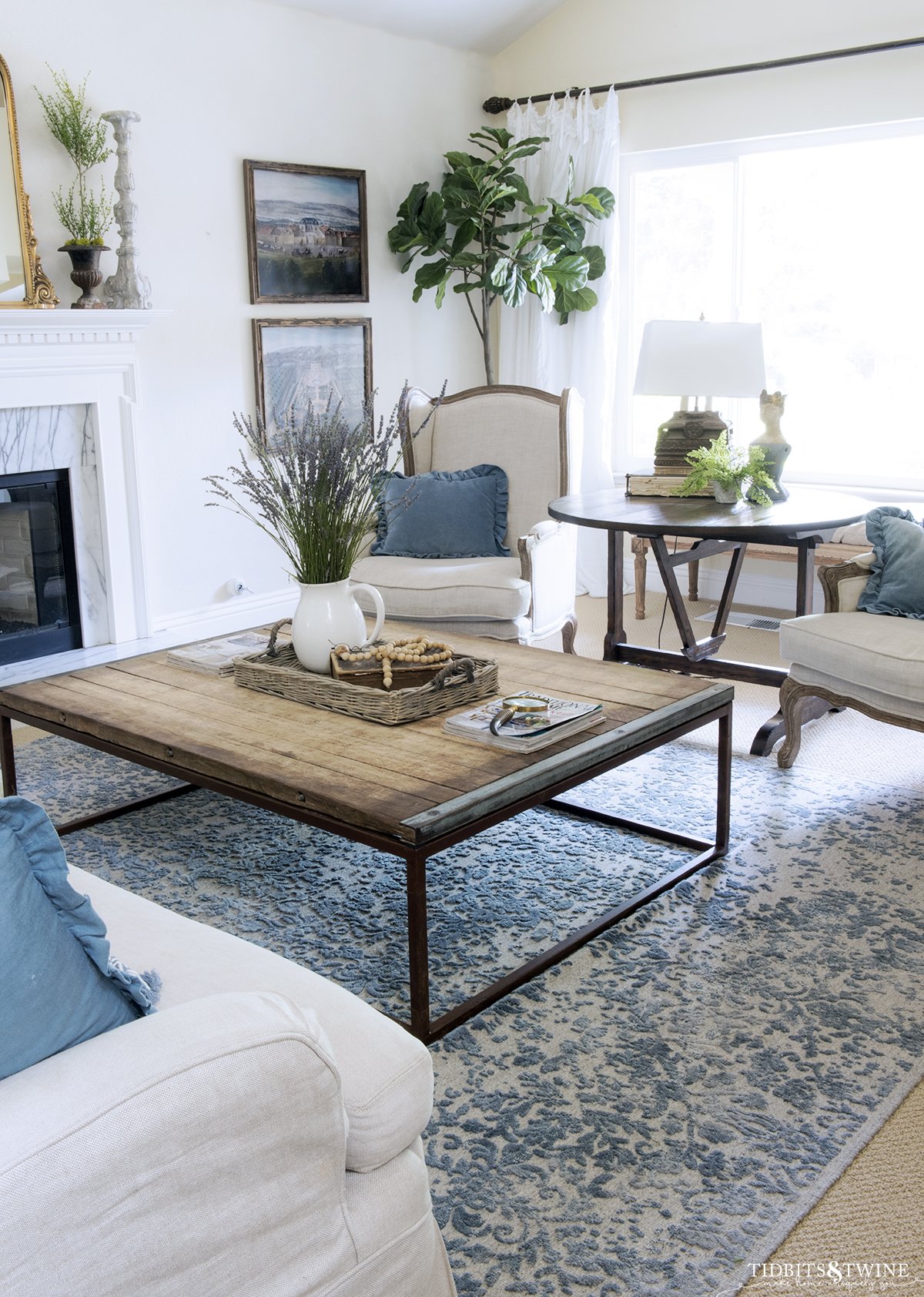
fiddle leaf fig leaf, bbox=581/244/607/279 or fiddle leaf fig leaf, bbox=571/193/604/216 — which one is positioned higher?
fiddle leaf fig leaf, bbox=571/193/604/216

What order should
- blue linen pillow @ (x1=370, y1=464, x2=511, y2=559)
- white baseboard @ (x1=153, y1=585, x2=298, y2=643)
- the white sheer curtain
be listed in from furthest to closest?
the white sheer curtain < white baseboard @ (x1=153, y1=585, x2=298, y2=643) < blue linen pillow @ (x1=370, y1=464, x2=511, y2=559)

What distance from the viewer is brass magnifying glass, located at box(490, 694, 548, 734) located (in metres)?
2.41

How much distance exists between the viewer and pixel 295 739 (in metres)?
2.44

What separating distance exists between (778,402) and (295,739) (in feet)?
7.68

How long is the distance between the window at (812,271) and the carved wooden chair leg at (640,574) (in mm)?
832

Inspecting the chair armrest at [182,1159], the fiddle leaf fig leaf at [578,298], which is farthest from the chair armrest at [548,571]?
the chair armrest at [182,1159]

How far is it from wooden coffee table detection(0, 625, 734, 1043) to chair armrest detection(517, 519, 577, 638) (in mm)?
812

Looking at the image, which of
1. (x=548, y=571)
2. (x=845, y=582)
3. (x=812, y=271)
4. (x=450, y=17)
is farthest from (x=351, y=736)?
(x=450, y=17)

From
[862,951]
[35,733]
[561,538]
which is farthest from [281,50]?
[862,951]

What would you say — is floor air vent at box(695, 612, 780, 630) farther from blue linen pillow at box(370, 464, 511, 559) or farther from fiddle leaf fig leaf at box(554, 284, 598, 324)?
fiddle leaf fig leaf at box(554, 284, 598, 324)

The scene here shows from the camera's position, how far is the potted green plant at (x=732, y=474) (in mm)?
3859

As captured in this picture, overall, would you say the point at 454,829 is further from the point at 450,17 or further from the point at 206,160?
the point at 450,17

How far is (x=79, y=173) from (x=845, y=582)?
9.68 ft

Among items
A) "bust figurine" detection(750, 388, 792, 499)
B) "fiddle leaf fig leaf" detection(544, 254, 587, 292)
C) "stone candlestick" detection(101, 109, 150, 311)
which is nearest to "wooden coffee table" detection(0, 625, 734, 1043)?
"bust figurine" detection(750, 388, 792, 499)
